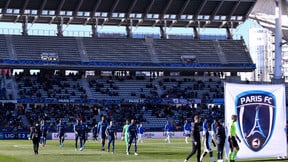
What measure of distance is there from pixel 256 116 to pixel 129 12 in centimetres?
5090

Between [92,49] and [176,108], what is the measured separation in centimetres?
1222

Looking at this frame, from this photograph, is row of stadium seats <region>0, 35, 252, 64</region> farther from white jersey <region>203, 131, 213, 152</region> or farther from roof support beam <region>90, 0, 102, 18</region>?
white jersey <region>203, 131, 213, 152</region>

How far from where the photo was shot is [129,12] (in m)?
80.9

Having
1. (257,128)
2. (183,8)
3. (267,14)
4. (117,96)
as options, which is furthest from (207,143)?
(267,14)

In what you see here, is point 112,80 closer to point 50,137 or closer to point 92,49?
point 92,49

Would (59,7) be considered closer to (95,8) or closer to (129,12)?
(95,8)

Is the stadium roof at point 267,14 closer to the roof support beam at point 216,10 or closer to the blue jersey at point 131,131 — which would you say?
the roof support beam at point 216,10

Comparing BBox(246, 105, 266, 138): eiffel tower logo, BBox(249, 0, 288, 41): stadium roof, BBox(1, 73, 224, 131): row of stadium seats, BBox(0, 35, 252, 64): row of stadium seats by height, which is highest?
BBox(249, 0, 288, 41): stadium roof

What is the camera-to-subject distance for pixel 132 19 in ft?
270

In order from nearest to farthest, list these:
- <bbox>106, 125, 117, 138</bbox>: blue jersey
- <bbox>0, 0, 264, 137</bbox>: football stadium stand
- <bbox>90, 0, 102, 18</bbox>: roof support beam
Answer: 1. <bbox>106, 125, 117, 138</bbox>: blue jersey
2. <bbox>0, 0, 264, 137</bbox>: football stadium stand
3. <bbox>90, 0, 102, 18</bbox>: roof support beam

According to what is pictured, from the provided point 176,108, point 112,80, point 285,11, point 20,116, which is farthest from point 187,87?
point 20,116

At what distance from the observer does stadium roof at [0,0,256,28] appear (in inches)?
3051

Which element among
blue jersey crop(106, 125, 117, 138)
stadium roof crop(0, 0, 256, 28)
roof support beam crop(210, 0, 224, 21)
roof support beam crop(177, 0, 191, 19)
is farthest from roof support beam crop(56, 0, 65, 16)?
blue jersey crop(106, 125, 117, 138)

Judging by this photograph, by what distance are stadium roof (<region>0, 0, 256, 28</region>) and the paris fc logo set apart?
48752 millimetres
